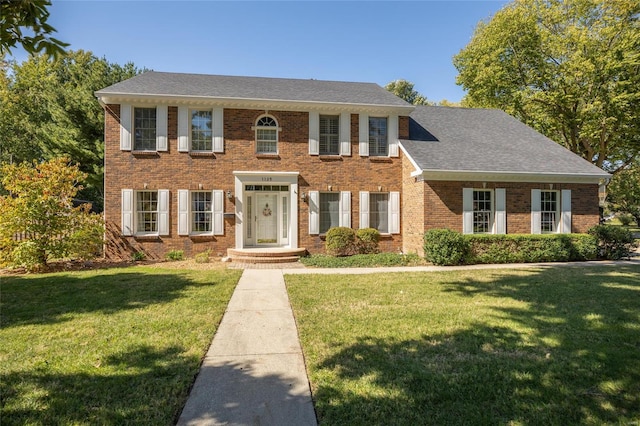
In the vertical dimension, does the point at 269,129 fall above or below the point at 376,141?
above

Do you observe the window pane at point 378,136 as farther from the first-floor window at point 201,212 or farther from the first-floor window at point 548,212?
the first-floor window at point 201,212

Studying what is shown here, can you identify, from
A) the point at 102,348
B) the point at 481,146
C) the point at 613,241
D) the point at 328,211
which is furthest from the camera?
the point at 481,146

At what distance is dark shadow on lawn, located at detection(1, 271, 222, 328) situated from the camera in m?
5.79

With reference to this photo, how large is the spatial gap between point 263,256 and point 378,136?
7.02m

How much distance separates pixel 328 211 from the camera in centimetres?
1362

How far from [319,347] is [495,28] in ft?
83.0

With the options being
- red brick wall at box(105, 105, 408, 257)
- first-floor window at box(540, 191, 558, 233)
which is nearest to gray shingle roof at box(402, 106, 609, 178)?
first-floor window at box(540, 191, 558, 233)

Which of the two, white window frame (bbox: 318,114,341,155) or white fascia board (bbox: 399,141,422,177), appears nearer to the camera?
white fascia board (bbox: 399,141,422,177)

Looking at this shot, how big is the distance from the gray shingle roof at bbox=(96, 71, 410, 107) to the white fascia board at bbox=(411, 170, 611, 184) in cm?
354

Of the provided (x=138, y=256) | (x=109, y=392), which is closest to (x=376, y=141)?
(x=138, y=256)

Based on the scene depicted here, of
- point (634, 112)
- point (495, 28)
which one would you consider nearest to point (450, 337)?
point (634, 112)

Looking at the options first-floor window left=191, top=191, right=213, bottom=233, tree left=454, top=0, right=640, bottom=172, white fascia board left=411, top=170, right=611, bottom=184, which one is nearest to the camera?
white fascia board left=411, top=170, right=611, bottom=184

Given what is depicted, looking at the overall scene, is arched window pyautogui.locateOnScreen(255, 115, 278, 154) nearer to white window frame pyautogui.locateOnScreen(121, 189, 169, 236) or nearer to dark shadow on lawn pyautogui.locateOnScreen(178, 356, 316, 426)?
white window frame pyautogui.locateOnScreen(121, 189, 169, 236)

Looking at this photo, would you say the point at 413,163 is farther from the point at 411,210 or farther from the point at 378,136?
the point at 378,136
